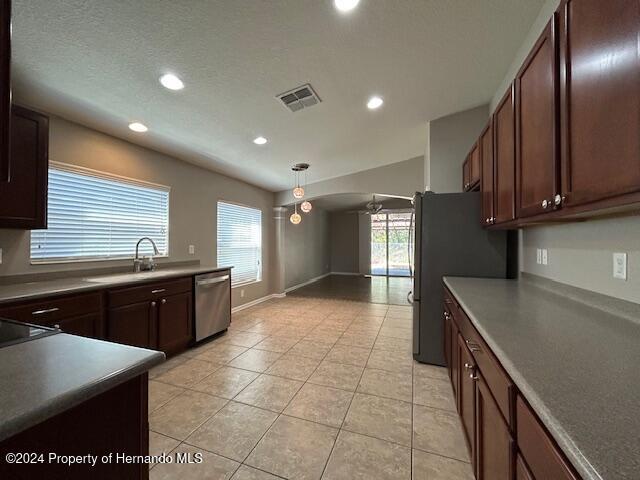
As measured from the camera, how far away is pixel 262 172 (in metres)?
4.47

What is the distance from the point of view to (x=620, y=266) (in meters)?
1.25

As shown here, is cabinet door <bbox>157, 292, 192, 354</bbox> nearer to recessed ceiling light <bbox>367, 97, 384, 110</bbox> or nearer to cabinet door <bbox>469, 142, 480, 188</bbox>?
recessed ceiling light <bbox>367, 97, 384, 110</bbox>

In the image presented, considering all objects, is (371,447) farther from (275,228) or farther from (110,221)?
(275,228)

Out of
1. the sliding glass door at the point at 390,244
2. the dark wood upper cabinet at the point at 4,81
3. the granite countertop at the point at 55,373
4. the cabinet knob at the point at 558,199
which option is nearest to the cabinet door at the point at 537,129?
the cabinet knob at the point at 558,199

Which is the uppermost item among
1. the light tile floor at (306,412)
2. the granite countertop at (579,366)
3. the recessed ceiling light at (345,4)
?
the recessed ceiling light at (345,4)

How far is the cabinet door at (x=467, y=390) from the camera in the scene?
1357 millimetres

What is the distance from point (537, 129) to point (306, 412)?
7.61 ft

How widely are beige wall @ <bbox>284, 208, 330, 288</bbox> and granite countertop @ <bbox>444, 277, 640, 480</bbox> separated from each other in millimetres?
5486

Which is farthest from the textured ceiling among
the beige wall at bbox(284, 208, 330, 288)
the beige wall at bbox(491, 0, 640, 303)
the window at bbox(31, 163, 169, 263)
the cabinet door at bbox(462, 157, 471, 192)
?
the beige wall at bbox(491, 0, 640, 303)

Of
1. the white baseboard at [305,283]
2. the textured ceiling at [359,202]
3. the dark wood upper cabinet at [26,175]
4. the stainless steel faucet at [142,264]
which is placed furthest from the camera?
the textured ceiling at [359,202]

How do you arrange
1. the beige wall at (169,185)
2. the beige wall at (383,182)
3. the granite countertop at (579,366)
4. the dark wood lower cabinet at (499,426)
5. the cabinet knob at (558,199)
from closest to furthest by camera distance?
the granite countertop at (579,366) → the dark wood lower cabinet at (499,426) → the cabinet knob at (558,199) → the beige wall at (169,185) → the beige wall at (383,182)

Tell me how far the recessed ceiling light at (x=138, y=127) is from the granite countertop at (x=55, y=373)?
2414 mm

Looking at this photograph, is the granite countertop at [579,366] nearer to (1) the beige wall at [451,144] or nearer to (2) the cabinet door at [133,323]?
(1) the beige wall at [451,144]

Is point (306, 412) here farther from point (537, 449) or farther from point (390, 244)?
point (390, 244)
